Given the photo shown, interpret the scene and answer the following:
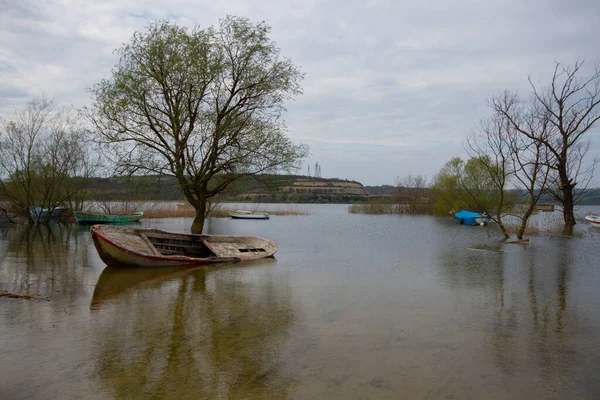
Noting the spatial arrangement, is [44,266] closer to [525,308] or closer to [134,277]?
[134,277]

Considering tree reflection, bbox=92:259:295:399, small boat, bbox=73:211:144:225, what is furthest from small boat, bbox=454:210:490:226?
tree reflection, bbox=92:259:295:399

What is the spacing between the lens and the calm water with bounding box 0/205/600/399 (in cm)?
507

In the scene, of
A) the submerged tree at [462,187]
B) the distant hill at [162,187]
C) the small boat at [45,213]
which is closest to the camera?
→ the distant hill at [162,187]

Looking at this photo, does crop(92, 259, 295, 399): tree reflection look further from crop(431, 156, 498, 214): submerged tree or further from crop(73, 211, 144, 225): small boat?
crop(431, 156, 498, 214): submerged tree

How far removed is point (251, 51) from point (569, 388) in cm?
1665

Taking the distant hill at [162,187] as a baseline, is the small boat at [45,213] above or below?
below

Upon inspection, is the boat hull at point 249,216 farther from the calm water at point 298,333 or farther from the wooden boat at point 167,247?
the calm water at point 298,333

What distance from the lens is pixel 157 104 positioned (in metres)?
18.4

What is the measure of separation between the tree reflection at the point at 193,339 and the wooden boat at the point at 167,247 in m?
1.72

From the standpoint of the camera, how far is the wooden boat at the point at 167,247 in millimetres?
12961

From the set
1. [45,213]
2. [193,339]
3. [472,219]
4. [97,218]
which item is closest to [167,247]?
[193,339]

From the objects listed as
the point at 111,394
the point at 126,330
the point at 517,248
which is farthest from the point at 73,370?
the point at 517,248

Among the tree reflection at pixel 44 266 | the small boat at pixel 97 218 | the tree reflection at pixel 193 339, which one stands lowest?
the tree reflection at pixel 193 339

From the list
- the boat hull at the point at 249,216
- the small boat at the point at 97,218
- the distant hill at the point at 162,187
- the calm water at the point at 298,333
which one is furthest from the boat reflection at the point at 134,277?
the boat hull at the point at 249,216
